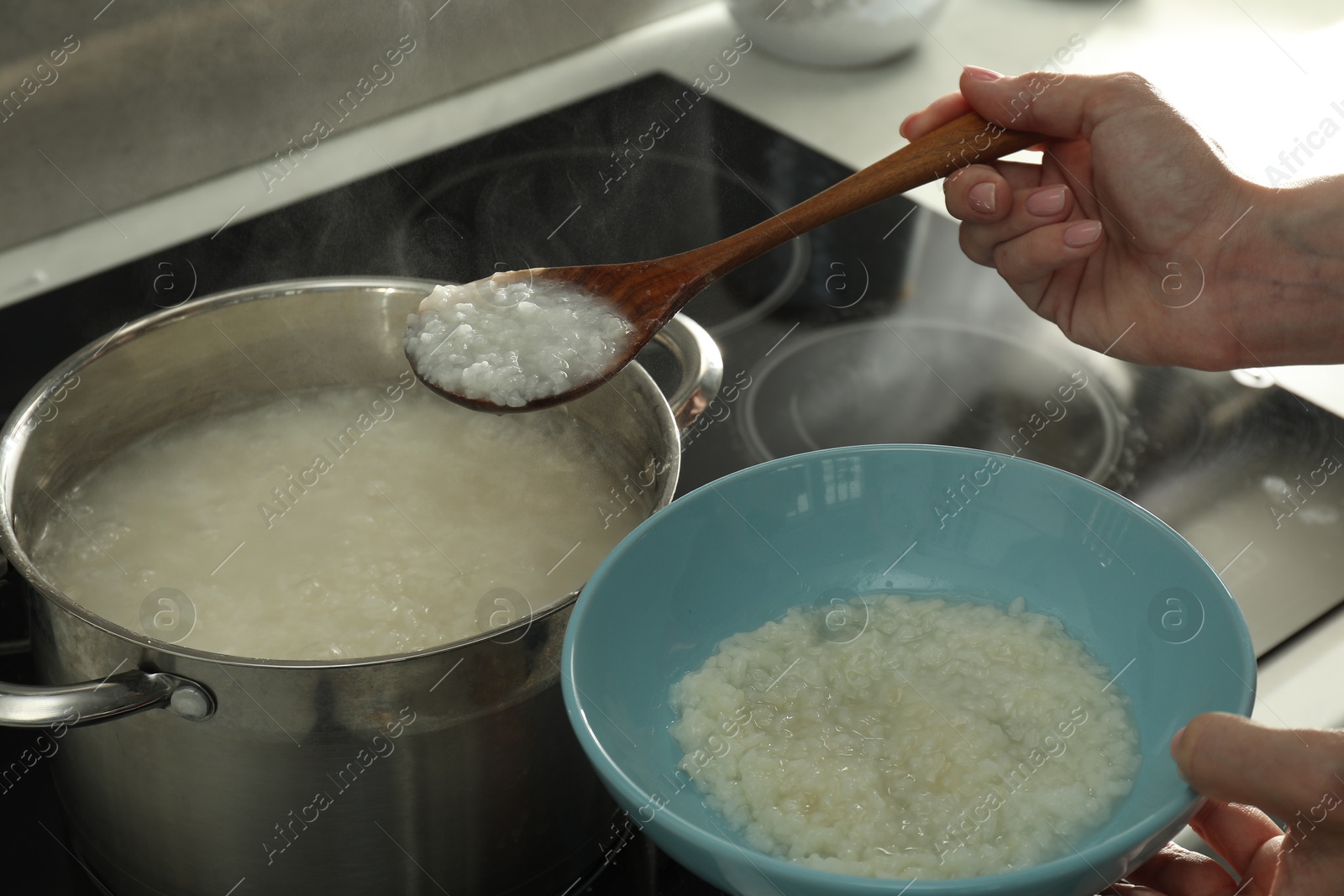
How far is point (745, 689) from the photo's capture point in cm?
63

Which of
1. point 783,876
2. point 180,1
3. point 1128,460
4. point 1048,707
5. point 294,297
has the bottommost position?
point 1128,460

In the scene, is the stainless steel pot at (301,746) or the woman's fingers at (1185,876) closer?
the stainless steel pot at (301,746)

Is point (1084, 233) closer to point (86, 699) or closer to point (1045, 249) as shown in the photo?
point (1045, 249)

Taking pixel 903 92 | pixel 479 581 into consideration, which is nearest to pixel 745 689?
pixel 479 581

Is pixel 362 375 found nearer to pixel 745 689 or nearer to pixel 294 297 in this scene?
pixel 294 297

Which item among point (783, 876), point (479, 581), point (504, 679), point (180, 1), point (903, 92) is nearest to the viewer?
point (783, 876)

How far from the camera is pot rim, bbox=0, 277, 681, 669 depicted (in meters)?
0.54

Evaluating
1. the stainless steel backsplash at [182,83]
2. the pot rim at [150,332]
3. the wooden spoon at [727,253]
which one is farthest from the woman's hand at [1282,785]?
the stainless steel backsplash at [182,83]

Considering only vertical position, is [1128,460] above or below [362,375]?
below

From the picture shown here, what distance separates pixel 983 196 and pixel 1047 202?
0.15ft

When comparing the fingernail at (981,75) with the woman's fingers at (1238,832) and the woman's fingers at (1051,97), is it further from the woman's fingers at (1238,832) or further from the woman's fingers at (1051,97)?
the woman's fingers at (1238,832)

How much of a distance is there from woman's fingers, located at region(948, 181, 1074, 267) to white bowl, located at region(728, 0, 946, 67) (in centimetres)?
53

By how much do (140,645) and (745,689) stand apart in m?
0.29

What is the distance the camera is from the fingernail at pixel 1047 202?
0.88 m
